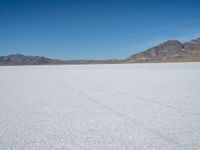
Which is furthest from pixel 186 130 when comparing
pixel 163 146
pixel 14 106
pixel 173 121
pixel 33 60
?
pixel 33 60

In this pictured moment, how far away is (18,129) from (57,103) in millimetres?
1832

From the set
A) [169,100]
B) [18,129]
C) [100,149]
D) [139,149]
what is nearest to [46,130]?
[18,129]

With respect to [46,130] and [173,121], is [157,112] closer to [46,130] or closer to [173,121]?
[173,121]

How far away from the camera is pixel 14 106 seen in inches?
197

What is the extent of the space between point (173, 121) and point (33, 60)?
150m

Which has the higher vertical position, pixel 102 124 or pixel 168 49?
pixel 168 49

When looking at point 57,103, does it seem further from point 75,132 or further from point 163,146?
point 163,146

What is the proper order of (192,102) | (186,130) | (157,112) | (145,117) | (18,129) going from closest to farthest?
1. (186,130)
2. (18,129)
3. (145,117)
4. (157,112)
5. (192,102)

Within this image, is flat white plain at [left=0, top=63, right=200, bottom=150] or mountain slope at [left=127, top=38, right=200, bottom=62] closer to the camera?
flat white plain at [left=0, top=63, right=200, bottom=150]

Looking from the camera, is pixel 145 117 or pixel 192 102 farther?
pixel 192 102

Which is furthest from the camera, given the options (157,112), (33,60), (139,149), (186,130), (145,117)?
(33,60)

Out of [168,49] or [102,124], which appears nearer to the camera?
[102,124]

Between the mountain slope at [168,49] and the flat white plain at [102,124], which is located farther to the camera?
the mountain slope at [168,49]

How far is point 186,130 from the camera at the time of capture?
3.17 m
